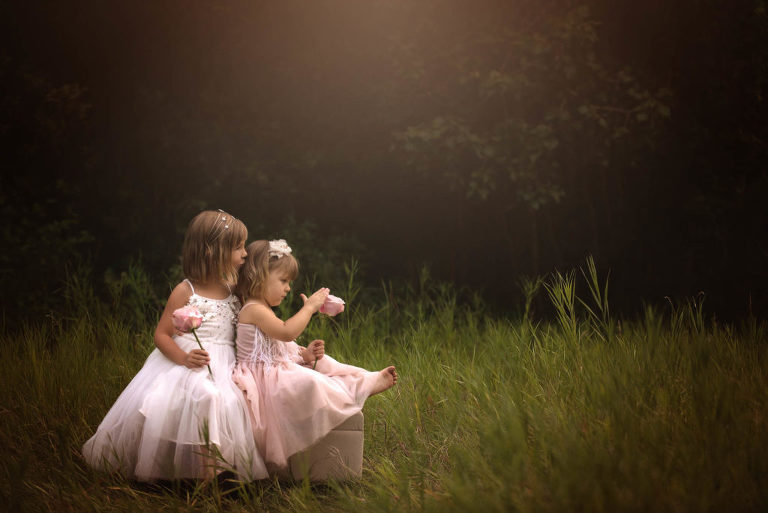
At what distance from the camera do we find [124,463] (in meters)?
3.32

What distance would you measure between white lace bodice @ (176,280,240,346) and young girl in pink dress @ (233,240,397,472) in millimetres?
79

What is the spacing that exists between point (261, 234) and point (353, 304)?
1.24m

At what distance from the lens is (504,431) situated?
2.63 meters

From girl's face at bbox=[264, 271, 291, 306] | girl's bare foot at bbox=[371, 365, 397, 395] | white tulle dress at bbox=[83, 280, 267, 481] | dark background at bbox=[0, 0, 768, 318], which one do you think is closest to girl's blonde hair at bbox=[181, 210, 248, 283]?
girl's face at bbox=[264, 271, 291, 306]

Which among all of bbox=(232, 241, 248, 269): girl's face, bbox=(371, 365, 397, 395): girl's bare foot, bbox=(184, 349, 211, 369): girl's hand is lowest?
bbox=(371, 365, 397, 395): girl's bare foot

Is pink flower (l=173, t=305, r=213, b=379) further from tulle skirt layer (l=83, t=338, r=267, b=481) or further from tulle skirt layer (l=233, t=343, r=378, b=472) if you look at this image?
tulle skirt layer (l=233, t=343, r=378, b=472)

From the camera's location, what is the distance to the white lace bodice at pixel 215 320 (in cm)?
346

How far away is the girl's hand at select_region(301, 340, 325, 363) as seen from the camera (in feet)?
11.4

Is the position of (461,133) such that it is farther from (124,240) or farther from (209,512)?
(209,512)

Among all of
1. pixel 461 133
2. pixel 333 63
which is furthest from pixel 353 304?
pixel 333 63

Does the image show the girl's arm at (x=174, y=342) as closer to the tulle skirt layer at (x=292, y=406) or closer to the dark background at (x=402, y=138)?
the tulle skirt layer at (x=292, y=406)

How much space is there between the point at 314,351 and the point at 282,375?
23cm

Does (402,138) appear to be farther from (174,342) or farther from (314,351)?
(174,342)

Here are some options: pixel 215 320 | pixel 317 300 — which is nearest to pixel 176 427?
pixel 215 320
